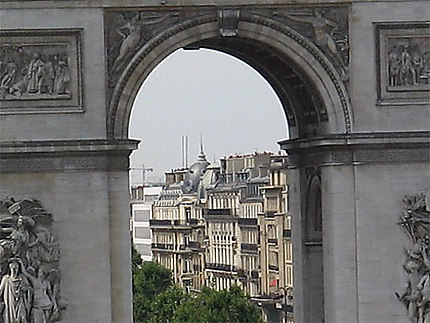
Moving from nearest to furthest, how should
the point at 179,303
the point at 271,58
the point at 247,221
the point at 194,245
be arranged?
the point at 271,58, the point at 179,303, the point at 247,221, the point at 194,245

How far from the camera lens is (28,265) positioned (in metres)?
38.5

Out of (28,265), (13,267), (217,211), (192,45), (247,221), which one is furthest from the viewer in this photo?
(217,211)

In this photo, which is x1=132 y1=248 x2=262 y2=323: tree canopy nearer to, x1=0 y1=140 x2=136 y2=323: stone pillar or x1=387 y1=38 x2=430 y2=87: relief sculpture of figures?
x1=387 y1=38 x2=430 y2=87: relief sculpture of figures

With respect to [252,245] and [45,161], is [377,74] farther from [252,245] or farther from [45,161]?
[252,245]

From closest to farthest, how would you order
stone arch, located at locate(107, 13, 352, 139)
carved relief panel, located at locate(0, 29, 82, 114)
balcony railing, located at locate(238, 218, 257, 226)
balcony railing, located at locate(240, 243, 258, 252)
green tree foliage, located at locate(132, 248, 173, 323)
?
carved relief panel, located at locate(0, 29, 82, 114) → stone arch, located at locate(107, 13, 352, 139) → green tree foliage, located at locate(132, 248, 173, 323) → balcony railing, located at locate(240, 243, 258, 252) → balcony railing, located at locate(238, 218, 257, 226)

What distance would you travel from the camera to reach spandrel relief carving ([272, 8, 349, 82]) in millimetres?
39875

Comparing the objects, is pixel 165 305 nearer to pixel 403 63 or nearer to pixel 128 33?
pixel 403 63

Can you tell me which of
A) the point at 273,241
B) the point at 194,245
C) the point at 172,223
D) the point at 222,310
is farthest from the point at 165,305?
the point at 172,223

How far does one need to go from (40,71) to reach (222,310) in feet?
131

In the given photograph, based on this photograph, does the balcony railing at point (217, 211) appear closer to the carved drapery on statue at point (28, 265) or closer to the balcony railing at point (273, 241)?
the balcony railing at point (273, 241)

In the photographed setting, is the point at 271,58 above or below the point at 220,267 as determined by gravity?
above

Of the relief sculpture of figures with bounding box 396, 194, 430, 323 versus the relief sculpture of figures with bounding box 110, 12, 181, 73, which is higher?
the relief sculpture of figures with bounding box 110, 12, 181, 73

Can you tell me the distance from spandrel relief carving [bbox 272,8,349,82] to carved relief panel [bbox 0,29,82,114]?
13.0ft

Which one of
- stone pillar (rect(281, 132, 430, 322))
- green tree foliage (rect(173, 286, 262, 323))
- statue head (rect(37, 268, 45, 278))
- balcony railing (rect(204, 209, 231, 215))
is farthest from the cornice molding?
balcony railing (rect(204, 209, 231, 215))
